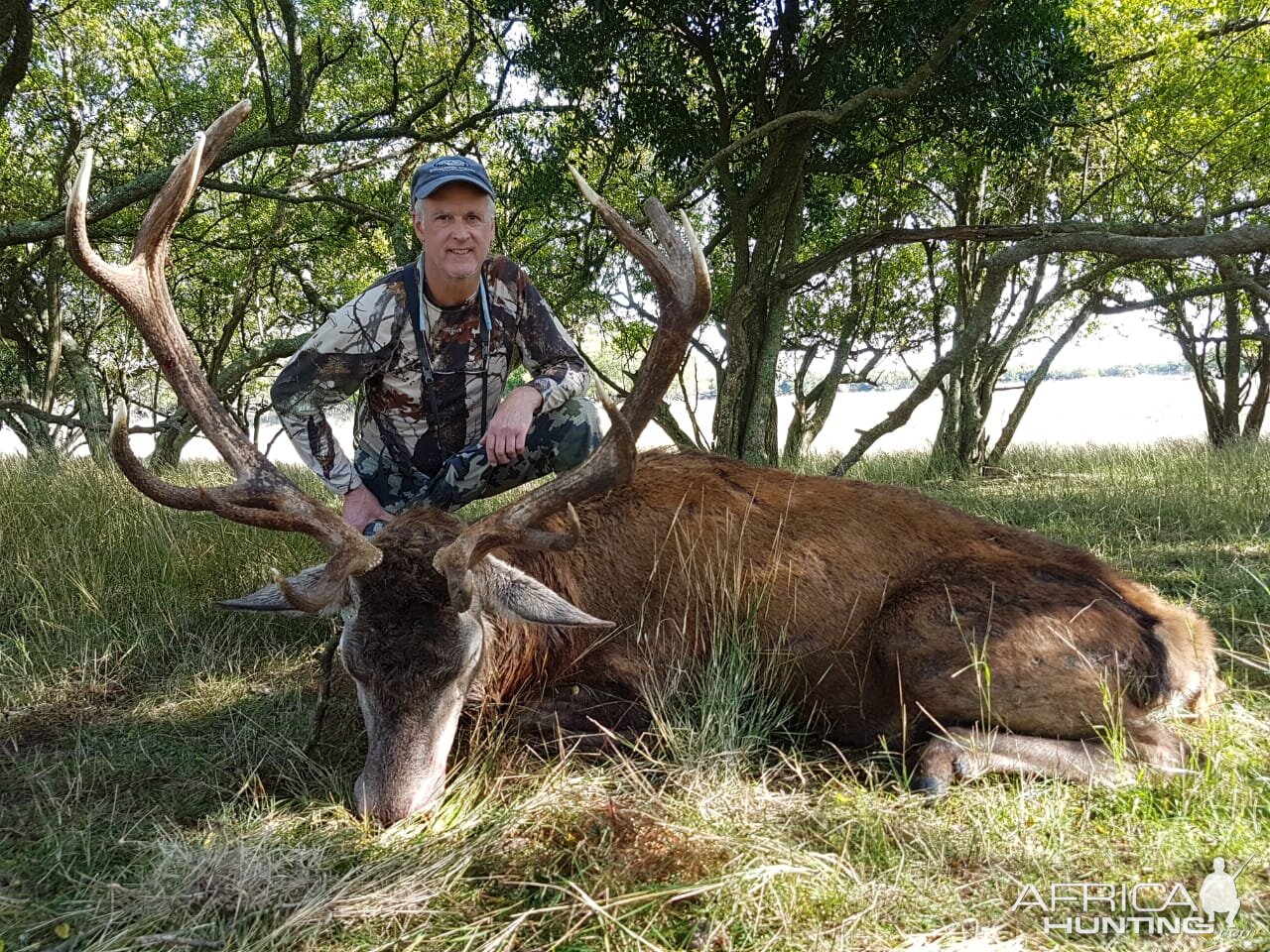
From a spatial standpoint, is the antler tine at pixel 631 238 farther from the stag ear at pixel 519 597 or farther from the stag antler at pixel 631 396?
the stag ear at pixel 519 597

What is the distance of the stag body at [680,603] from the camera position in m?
3.03

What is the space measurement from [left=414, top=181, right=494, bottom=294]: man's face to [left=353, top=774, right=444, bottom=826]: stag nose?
2600mm

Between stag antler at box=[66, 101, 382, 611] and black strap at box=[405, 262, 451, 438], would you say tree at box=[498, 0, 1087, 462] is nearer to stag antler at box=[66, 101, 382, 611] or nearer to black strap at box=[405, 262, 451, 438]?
black strap at box=[405, 262, 451, 438]

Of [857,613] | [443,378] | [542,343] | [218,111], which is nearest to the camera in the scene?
[857,613]

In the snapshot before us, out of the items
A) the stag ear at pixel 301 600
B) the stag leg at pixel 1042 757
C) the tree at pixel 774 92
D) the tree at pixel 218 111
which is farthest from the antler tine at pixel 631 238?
the tree at pixel 218 111

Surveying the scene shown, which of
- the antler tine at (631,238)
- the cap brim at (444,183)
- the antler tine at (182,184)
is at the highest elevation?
the cap brim at (444,183)

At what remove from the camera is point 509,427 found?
4.02 meters

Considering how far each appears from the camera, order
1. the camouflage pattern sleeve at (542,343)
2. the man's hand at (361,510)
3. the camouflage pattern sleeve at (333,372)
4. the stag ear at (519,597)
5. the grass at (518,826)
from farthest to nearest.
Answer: the camouflage pattern sleeve at (542,343), the camouflage pattern sleeve at (333,372), the man's hand at (361,510), the stag ear at (519,597), the grass at (518,826)

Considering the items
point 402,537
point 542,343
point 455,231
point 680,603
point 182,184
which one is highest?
point 455,231

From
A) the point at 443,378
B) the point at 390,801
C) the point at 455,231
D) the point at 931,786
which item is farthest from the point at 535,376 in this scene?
the point at 931,786

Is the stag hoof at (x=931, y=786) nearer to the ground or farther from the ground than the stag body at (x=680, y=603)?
nearer to the ground

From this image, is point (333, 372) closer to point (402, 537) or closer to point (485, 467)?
point (485, 467)

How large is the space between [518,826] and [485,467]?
224 cm

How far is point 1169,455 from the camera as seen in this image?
11508 millimetres
